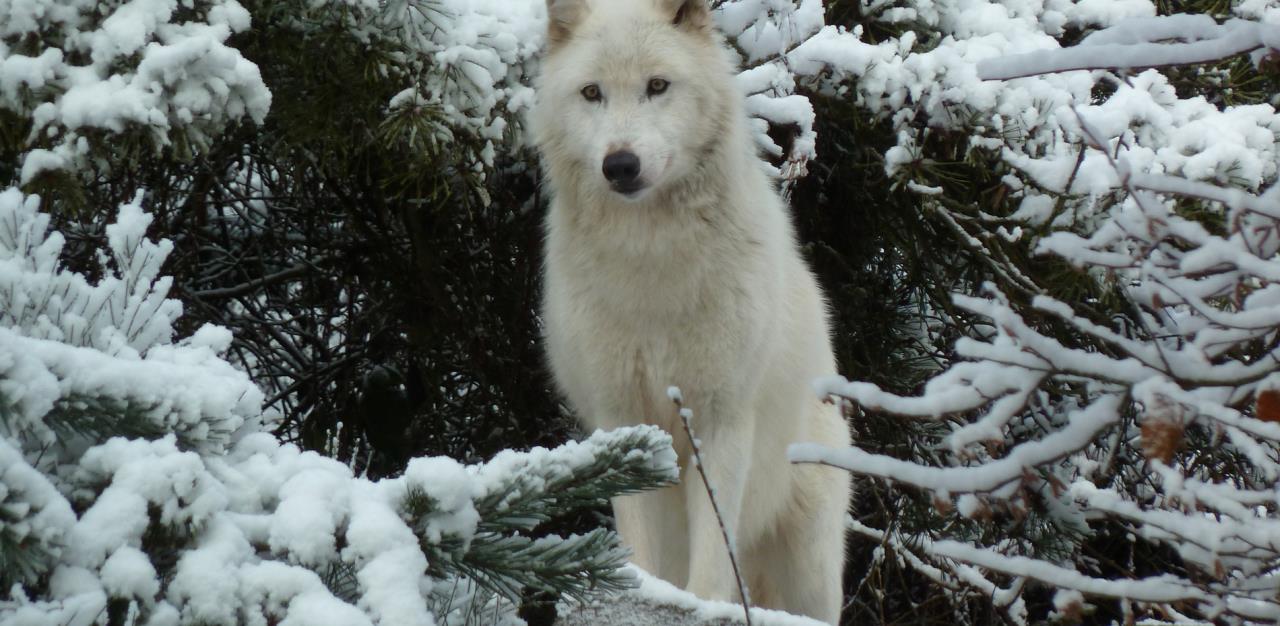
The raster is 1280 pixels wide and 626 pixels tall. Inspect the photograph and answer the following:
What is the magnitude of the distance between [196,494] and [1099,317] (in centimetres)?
406

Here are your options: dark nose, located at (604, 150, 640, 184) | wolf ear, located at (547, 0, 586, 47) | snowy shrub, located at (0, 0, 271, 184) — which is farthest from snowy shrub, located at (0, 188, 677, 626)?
wolf ear, located at (547, 0, 586, 47)

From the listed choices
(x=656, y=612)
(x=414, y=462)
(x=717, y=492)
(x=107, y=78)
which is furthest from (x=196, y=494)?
(x=717, y=492)

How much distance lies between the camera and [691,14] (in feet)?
12.7

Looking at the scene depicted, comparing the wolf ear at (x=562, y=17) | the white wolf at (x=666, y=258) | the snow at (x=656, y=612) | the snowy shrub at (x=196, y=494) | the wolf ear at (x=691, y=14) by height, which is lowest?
the snow at (x=656, y=612)

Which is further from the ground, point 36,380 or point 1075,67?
point 1075,67

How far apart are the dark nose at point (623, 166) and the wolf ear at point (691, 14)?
0.61 m

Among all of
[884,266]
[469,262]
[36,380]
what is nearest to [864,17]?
[884,266]

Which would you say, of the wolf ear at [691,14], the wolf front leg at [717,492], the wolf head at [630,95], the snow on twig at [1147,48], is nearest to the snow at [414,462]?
the snow on twig at [1147,48]

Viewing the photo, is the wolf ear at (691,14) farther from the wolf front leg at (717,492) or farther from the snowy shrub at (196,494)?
the snowy shrub at (196,494)

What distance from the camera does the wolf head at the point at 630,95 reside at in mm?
3557

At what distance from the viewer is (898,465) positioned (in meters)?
1.42

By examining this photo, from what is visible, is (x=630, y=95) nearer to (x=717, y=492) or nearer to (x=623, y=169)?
(x=623, y=169)

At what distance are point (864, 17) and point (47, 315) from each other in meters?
3.68

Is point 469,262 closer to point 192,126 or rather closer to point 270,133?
point 270,133
